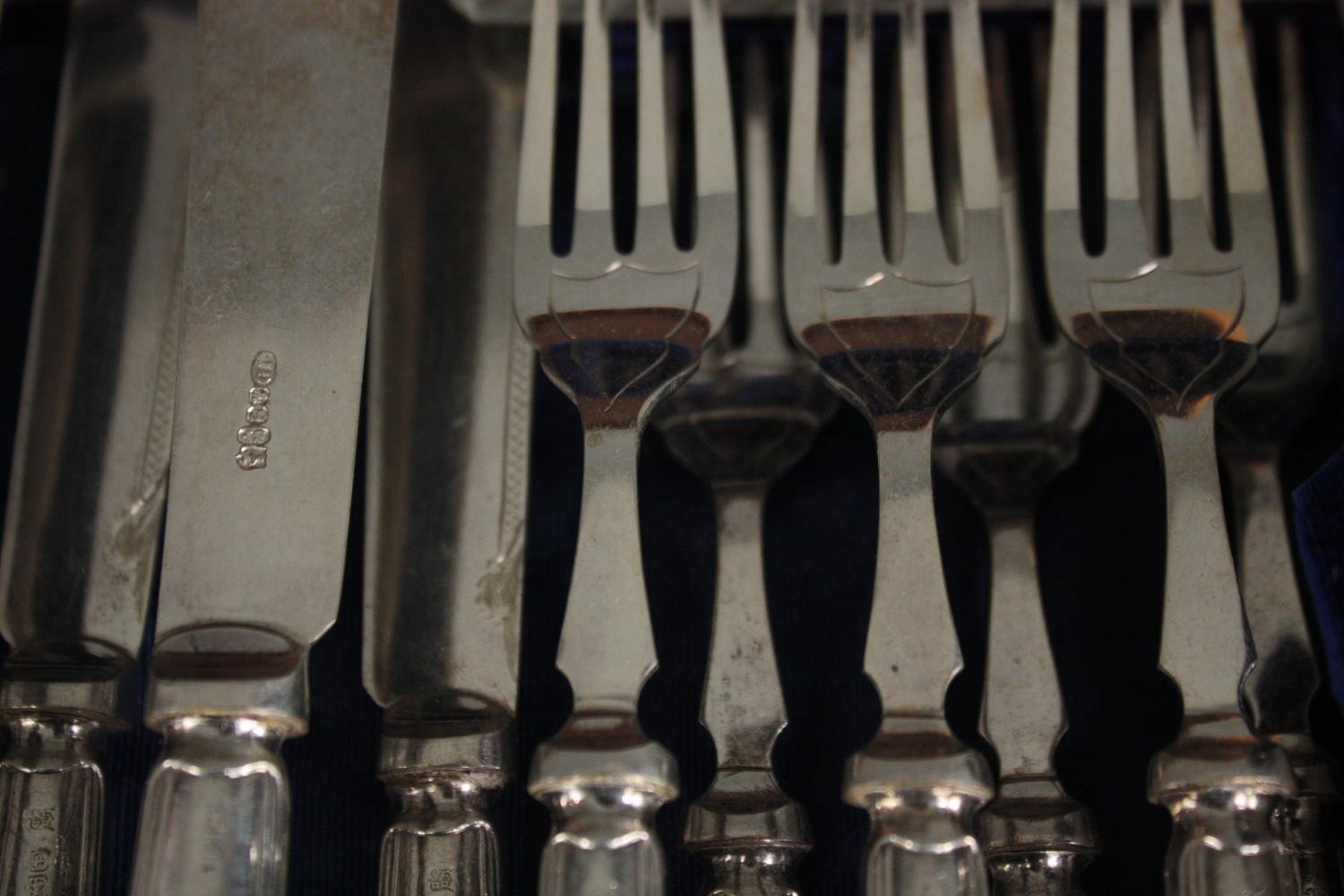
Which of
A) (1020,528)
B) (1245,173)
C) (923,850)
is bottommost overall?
(923,850)

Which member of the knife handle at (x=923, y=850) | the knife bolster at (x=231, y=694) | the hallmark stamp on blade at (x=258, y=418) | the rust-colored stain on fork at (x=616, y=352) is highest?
the rust-colored stain on fork at (x=616, y=352)

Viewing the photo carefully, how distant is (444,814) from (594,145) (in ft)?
0.89

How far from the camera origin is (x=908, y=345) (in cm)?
58

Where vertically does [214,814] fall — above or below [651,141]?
below

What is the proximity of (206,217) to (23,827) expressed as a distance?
0.23 metres

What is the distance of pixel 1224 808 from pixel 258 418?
0.36m

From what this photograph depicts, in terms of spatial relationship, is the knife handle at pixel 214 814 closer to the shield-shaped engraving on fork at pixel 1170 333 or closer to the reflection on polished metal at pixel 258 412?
the reflection on polished metal at pixel 258 412

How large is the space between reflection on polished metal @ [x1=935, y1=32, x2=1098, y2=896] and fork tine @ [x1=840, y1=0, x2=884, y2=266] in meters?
0.07

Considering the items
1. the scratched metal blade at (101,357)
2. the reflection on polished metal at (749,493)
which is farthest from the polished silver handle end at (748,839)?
the scratched metal blade at (101,357)

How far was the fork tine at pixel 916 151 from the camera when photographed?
0.60 m

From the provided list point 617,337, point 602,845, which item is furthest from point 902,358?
point 602,845

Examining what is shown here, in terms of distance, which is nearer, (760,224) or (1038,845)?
(1038,845)

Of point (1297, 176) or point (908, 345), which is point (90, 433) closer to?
point (908, 345)

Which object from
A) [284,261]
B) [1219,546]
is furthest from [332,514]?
[1219,546]
